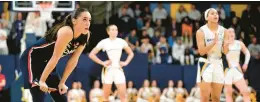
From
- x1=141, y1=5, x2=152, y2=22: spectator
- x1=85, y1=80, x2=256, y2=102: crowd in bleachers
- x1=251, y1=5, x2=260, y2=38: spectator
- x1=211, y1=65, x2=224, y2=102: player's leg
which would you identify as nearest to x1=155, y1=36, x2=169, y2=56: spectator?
x1=85, y1=80, x2=256, y2=102: crowd in bleachers

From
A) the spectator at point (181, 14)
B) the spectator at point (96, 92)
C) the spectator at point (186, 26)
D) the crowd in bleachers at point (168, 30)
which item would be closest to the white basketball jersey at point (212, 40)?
the spectator at point (96, 92)

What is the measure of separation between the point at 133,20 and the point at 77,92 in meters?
4.50

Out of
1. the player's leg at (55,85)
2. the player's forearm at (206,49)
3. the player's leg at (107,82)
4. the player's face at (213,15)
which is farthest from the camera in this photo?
the player's leg at (107,82)

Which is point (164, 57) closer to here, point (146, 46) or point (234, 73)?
point (146, 46)

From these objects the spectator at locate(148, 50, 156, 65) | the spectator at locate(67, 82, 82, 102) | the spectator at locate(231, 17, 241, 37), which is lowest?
the spectator at locate(67, 82, 82, 102)

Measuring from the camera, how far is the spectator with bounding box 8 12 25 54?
747 inches

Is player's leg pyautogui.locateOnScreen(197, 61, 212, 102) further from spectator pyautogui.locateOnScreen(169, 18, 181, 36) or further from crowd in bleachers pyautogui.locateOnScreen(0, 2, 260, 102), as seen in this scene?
spectator pyautogui.locateOnScreen(169, 18, 181, 36)

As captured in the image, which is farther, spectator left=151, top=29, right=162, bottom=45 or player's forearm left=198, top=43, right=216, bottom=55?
spectator left=151, top=29, right=162, bottom=45

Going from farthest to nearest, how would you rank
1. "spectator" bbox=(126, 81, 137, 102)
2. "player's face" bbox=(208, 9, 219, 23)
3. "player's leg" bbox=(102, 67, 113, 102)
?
"spectator" bbox=(126, 81, 137, 102) → "player's leg" bbox=(102, 67, 113, 102) → "player's face" bbox=(208, 9, 219, 23)

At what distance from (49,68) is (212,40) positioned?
3.46m

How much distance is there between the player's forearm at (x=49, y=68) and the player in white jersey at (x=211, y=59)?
10.3 ft

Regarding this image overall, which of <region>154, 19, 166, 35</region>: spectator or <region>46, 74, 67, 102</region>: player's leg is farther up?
<region>154, 19, 166, 35</region>: spectator

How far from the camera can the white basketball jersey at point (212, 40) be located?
10.2 m

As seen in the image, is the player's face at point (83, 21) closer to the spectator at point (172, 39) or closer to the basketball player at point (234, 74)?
the basketball player at point (234, 74)
